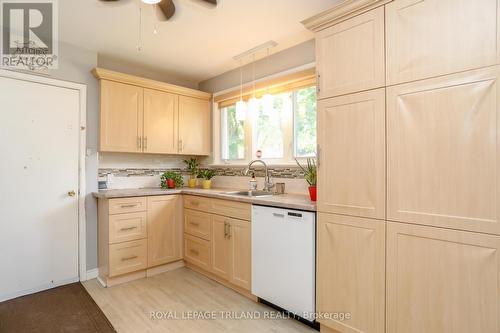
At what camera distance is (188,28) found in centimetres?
247

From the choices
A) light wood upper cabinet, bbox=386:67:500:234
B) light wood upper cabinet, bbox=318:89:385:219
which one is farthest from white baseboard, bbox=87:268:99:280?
light wood upper cabinet, bbox=386:67:500:234

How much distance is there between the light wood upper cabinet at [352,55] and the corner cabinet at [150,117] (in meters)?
2.17

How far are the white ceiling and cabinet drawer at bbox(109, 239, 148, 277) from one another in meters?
2.10

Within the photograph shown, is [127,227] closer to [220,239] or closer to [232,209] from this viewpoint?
[220,239]

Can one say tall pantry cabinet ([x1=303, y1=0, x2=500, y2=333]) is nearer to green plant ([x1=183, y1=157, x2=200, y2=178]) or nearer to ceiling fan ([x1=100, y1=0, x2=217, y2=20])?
ceiling fan ([x1=100, y1=0, x2=217, y2=20])

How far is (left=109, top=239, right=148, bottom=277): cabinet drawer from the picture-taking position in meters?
2.69

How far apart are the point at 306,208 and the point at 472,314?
103 cm

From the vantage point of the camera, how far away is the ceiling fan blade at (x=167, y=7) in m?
1.90

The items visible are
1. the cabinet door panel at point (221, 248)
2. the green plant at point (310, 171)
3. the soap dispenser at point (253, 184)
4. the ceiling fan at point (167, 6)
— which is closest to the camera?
the ceiling fan at point (167, 6)

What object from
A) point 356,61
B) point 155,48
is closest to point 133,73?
point 155,48

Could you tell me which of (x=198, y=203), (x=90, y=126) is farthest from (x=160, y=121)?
(x=198, y=203)

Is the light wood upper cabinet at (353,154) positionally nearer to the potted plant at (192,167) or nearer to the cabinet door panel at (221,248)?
the cabinet door panel at (221,248)

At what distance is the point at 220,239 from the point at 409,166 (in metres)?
1.85

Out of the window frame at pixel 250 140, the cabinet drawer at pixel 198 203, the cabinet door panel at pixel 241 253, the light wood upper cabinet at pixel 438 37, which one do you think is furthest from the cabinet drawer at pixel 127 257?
the light wood upper cabinet at pixel 438 37
